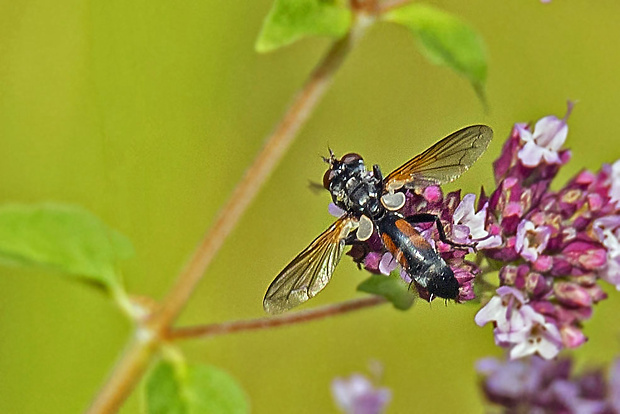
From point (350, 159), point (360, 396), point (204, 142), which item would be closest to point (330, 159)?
point (350, 159)

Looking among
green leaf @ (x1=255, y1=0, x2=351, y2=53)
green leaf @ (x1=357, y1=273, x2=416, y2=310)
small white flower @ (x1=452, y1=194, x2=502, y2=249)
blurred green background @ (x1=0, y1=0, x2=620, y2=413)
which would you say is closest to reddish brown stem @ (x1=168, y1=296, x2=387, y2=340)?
green leaf @ (x1=357, y1=273, x2=416, y2=310)

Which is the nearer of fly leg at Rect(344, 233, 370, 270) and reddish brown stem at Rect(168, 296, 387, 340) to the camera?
fly leg at Rect(344, 233, 370, 270)

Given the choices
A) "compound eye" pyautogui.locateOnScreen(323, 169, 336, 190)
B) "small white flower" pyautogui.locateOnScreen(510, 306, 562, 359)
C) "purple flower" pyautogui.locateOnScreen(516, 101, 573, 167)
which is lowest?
"small white flower" pyautogui.locateOnScreen(510, 306, 562, 359)

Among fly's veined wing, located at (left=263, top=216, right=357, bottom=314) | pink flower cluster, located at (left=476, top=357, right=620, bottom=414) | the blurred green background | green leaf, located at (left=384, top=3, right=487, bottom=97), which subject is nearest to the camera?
fly's veined wing, located at (left=263, top=216, right=357, bottom=314)

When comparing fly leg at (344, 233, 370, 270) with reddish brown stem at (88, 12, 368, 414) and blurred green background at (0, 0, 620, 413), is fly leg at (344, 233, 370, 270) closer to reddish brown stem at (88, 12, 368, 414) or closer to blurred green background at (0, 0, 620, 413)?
reddish brown stem at (88, 12, 368, 414)

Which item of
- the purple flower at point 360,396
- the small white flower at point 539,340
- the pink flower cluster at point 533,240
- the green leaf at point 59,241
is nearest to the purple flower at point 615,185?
the pink flower cluster at point 533,240

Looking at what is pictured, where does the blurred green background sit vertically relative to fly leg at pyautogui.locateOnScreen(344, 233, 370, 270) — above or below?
above
